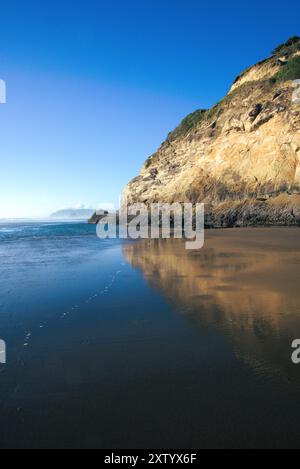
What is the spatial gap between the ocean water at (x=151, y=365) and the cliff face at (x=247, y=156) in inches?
970

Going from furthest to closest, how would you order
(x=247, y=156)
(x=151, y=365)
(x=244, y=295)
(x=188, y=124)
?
(x=188, y=124), (x=247, y=156), (x=244, y=295), (x=151, y=365)

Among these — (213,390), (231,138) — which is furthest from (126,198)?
→ (213,390)

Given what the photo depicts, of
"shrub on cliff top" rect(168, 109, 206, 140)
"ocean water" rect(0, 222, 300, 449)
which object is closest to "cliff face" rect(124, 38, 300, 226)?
"shrub on cliff top" rect(168, 109, 206, 140)

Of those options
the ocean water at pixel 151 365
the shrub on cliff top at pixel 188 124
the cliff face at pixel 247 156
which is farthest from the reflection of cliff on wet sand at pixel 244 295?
the shrub on cliff top at pixel 188 124

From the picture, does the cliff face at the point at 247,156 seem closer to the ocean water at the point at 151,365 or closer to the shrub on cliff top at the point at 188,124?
the shrub on cliff top at the point at 188,124

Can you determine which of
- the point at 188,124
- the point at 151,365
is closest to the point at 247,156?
the point at 188,124

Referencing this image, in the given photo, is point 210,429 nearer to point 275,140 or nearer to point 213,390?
point 213,390

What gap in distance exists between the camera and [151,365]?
14.8 ft

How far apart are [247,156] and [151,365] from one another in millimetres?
34657

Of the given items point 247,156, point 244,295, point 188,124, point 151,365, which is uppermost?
point 188,124

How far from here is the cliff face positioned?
31938 millimetres

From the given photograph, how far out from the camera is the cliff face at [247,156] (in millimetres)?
31938

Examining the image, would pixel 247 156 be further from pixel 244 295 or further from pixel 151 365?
pixel 151 365

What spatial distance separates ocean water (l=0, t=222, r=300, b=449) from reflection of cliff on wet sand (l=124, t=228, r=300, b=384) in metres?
0.03
